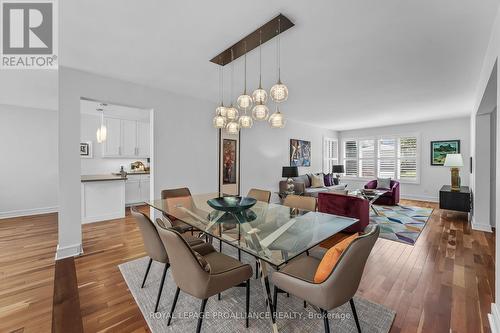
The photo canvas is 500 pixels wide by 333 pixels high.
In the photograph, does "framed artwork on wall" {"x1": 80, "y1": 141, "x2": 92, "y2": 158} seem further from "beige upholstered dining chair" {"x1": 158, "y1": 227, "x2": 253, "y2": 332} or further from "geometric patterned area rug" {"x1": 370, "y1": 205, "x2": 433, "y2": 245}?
"geometric patterned area rug" {"x1": 370, "y1": 205, "x2": 433, "y2": 245}

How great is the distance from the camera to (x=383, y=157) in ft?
24.9

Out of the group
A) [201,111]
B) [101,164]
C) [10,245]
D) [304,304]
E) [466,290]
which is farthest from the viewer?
[101,164]

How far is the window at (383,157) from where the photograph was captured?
277 inches

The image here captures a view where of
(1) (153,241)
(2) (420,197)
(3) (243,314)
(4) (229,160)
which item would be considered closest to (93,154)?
(4) (229,160)

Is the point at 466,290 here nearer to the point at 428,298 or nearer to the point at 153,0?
the point at 428,298

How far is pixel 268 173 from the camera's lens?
5848 mm

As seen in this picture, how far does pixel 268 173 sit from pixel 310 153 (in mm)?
2293

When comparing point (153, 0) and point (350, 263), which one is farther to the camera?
point (153, 0)

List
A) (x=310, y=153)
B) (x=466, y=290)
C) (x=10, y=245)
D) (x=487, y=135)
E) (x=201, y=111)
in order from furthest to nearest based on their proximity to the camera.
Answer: (x=310, y=153)
(x=201, y=111)
(x=487, y=135)
(x=10, y=245)
(x=466, y=290)

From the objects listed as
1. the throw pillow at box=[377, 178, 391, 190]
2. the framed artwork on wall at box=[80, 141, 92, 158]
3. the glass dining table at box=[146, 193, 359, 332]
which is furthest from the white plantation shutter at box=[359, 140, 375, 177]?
the framed artwork on wall at box=[80, 141, 92, 158]

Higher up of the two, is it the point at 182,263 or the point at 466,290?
the point at 182,263

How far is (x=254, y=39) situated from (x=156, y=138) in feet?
7.70

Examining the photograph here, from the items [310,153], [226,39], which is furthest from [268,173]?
[226,39]

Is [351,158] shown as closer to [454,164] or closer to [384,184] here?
[384,184]
